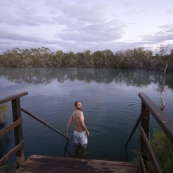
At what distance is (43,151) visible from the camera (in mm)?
5676

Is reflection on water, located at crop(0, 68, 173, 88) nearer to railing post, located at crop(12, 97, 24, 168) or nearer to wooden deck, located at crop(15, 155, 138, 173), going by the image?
wooden deck, located at crop(15, 155, 138, 173)

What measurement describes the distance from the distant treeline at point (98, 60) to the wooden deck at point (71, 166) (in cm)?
4011

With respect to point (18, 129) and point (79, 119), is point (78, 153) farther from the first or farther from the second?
point (18, 129)

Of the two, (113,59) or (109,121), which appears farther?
(113,59)

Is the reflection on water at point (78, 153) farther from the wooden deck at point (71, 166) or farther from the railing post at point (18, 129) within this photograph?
the railing post at point (18, 129)

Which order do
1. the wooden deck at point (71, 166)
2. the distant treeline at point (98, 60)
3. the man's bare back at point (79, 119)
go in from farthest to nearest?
the distant treeline at point (98, 60) → the man's bare back at point (79, 119) → the wooden deck at point (71, 166)

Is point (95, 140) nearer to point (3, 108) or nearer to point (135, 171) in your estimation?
point (135, 171)

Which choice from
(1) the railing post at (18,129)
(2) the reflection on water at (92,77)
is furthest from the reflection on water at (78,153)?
(2) the reflection on water at (92,77)

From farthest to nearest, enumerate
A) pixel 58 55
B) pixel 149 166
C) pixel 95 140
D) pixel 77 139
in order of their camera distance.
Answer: pixel 58 55, pixel 95 140, pixel 77 139, pixel 149 166

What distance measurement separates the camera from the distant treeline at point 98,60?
51.4 m

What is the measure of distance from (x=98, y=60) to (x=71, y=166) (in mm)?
72196

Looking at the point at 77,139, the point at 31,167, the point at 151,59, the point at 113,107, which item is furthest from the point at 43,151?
the point at 151,59

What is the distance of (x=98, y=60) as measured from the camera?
2918 inches

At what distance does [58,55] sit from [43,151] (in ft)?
A: 274
